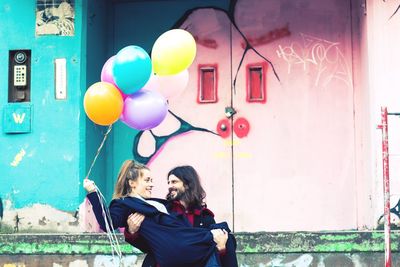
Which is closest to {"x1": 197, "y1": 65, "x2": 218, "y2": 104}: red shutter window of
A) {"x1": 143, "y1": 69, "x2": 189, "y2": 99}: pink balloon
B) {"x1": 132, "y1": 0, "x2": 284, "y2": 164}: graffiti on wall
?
{"x1": 132, "y1": 0, "x2": 284, "y2": 164}: graffiti on wall

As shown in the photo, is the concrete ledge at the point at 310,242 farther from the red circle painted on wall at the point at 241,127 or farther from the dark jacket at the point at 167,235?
the dark jacket at the point at 167,235

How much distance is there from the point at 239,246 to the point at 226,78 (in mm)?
2210

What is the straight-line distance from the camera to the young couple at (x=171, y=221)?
4.09 meters

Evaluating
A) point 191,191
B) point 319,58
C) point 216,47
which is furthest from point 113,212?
point 319,58

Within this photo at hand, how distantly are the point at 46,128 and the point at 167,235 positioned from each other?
3.46 metres

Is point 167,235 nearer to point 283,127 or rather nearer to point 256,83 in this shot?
point 283,127

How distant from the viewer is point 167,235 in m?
4.09

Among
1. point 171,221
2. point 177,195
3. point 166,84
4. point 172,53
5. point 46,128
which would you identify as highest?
point 172,53

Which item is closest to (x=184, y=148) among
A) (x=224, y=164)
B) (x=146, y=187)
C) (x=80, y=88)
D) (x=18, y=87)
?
(x=224, y=164)

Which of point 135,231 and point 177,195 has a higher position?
point 177,195

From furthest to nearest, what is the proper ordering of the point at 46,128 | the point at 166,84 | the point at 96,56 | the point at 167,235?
the point at 96,56, the point at 46,128, the point at 166,84, the point at 167,235

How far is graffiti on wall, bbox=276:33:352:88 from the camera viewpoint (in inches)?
302

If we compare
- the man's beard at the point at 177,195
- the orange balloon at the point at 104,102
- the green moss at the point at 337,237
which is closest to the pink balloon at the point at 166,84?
the orange balloon at the point at 104,102

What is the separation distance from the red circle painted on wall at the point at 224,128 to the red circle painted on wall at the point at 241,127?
7 cm
